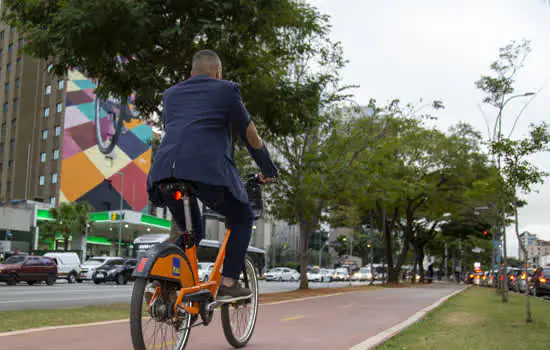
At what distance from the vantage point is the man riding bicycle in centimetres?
371

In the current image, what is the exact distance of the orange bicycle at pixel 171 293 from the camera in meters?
3.42

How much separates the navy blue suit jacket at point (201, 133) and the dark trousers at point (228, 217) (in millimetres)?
98

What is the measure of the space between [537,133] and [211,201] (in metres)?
11.7

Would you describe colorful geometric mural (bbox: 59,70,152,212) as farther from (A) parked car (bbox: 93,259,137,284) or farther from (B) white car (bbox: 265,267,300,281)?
(A) parked car (bbox: 93,259,137,284)

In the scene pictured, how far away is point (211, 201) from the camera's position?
395cm

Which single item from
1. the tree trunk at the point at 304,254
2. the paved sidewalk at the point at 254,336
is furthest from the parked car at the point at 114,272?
the paved sidewalk at the point at 254,336

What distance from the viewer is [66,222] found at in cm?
4959

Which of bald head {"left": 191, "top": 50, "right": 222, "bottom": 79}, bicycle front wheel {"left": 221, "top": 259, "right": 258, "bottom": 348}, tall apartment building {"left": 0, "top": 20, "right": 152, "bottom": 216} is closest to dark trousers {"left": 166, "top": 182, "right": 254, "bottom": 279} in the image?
bicycle front wheel {"left": 221, "top": 259, "right": 258, "bottom": 348}

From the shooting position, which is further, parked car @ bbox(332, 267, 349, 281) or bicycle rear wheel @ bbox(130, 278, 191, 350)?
parked car @ bbox(332, 267, 349, 281)

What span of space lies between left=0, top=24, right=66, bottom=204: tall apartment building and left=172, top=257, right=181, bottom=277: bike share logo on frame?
200ft

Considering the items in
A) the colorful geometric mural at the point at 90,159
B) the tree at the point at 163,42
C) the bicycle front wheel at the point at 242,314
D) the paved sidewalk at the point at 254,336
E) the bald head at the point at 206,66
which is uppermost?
the colorful geometric mural at the point at 90,159

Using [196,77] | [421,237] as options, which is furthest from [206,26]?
[421,237]

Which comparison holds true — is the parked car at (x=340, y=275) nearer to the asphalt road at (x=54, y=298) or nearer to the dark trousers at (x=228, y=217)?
the asphalt road at (x=54, y=298)

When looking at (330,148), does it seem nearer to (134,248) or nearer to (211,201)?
(211,201)
